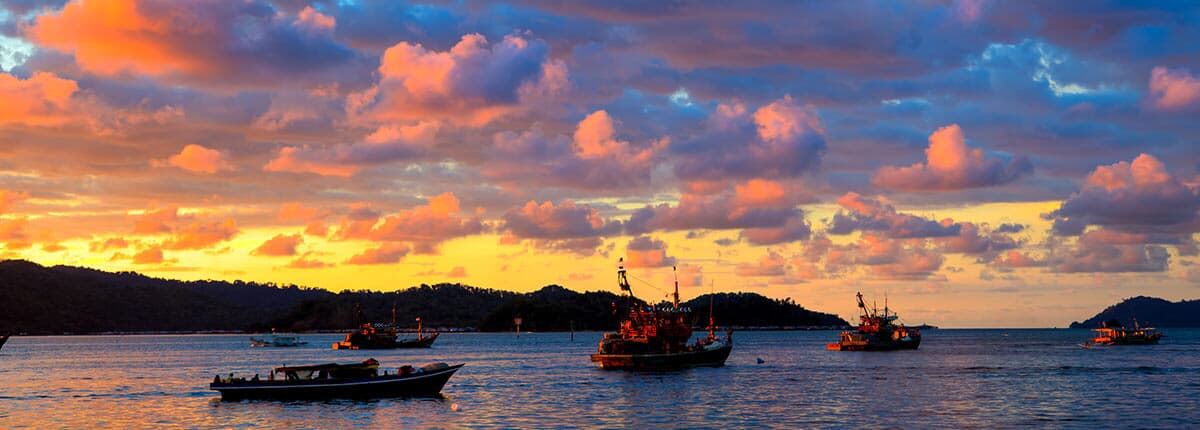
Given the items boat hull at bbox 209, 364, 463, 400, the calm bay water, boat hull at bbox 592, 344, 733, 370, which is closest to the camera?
the calm bay water

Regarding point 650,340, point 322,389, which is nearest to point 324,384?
point 322,389

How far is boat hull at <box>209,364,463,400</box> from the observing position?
9062cm

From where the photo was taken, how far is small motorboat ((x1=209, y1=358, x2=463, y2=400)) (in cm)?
9069

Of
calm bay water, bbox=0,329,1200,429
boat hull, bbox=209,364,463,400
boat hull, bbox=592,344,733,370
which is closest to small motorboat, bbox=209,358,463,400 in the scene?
boat hull, bbox=209,364,463,400

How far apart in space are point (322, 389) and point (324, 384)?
0.46m

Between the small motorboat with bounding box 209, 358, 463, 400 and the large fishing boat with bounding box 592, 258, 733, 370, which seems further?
the large fishing boat with bounding box 592, 258, 733, 370

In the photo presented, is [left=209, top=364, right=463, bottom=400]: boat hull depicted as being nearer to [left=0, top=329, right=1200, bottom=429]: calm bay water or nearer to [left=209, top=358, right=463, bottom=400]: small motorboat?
[left=209, top=358, right=463, bottom=400]: small motorboat

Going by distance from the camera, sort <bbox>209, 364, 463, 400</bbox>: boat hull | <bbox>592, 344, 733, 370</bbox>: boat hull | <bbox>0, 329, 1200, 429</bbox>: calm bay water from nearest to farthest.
Answer: <bbox>0, 329, 1200, 429</bbox>: calm bay water
<bbox>209, 364, 463, 400</bbox>: boat hull
<bbox>592, 344, 733, 370</bbox>: boat hull

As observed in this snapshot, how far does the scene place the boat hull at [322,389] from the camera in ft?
297

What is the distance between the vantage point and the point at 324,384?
90938 mm

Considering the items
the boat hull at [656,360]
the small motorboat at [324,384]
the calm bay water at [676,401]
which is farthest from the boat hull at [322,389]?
the boat hull at [656,360]

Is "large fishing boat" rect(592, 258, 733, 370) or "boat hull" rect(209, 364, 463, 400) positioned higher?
"large fishing boat" rect(592, 258, 733, 370)

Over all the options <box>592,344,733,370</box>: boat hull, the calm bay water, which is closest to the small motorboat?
the calm bay water

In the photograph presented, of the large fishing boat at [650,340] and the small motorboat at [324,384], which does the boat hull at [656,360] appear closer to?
the large fishing boat at [650,340]
